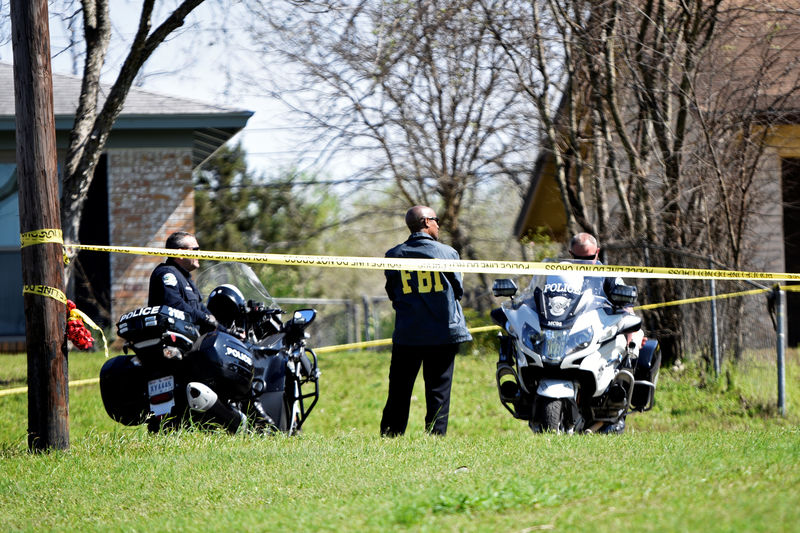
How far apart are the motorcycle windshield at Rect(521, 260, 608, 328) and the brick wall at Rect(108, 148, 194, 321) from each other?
9.14m

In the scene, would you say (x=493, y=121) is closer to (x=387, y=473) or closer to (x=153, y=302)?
(x=153, y=302)

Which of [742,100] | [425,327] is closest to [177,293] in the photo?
[425,327]

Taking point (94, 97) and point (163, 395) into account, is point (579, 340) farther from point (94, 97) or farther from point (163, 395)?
point (94, 97)

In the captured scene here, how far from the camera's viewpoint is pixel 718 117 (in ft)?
33.3

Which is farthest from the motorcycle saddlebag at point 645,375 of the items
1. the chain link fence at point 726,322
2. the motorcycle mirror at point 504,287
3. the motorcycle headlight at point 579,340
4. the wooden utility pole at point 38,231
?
the wooden utility pole at point 38,231

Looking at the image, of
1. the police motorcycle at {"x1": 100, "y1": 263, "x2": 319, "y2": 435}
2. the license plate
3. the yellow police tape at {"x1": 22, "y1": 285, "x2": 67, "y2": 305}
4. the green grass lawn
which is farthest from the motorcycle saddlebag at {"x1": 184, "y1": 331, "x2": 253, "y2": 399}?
the yellow police tape at {"x1": 22, "y1": 285, "x2": 67, "y2": 305}

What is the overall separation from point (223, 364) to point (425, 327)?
58.6 inches

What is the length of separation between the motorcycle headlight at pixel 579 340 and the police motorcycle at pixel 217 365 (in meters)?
2.06

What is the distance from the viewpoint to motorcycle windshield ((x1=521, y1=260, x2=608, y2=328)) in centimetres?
667

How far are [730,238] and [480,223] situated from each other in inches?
359

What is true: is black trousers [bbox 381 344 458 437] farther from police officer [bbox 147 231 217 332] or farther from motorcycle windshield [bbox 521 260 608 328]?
police officer [bbox 147 231 217 332]

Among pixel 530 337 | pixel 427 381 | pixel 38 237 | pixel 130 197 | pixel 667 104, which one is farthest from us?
pixel 130 197

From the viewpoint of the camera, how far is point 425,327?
698 centimetres

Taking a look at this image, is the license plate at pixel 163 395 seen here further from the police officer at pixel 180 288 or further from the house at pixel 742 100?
the house at pixel 742 100
